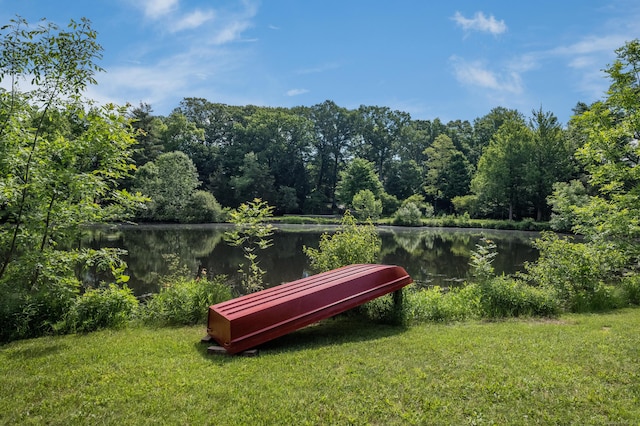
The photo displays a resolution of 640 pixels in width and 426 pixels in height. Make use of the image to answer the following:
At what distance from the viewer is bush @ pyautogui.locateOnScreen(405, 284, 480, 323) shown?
602cm

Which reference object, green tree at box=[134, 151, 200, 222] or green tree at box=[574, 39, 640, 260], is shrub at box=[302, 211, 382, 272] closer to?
green tree at box=[574, 39, 640, 260]

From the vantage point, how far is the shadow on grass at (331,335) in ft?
14.7

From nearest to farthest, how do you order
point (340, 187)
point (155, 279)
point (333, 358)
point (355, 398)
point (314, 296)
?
point (355, 398)
point (333, 358)
point (314, 296)
point (155, 279)
point (340, 187)

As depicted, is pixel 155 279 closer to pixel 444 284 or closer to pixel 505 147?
pixel 444 284

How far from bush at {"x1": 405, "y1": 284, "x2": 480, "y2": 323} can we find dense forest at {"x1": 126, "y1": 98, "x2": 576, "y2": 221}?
99.2 ft

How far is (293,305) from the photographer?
4676mm

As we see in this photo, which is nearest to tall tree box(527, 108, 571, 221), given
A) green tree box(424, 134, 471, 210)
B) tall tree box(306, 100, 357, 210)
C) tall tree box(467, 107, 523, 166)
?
green tree box(424, 134, 471, 210)

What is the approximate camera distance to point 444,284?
37.4ft

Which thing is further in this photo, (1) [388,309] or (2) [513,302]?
(2) [513,302]

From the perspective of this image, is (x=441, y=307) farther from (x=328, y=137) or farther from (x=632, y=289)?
(x=328, y=137)

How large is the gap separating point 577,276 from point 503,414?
18.2 ft

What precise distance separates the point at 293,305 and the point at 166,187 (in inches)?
1274

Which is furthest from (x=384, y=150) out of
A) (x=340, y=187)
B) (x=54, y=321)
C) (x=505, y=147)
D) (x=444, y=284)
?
(x=54, y=321)

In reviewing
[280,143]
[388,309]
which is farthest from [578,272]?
[280,143]
